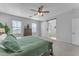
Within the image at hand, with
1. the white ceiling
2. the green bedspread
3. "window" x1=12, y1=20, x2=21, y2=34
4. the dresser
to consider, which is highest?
the white ceiling

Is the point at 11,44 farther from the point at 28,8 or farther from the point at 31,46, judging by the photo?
the point at 28,8

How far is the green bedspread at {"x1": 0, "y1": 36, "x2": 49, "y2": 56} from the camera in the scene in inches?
85.4

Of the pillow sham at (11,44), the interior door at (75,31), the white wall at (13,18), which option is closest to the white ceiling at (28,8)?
the white wall at (13,18)

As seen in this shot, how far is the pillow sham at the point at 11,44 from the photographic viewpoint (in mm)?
2150

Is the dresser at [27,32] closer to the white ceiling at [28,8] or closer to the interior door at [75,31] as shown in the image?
the white ceiling at [28,8]

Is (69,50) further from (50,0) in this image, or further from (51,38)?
(50,0)

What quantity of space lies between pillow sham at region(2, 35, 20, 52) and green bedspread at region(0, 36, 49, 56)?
70 millimetres

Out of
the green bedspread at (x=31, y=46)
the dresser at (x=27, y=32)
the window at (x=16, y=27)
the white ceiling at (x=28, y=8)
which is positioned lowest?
the green bedspread at (x=31, y=46)

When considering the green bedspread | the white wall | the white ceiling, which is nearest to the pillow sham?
the green bedspread

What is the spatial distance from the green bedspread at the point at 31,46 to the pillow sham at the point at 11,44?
0.07m

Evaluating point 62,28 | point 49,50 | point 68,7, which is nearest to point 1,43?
point 49,50

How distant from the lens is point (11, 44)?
2178 mm

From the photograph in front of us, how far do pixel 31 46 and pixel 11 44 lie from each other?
0.36 metres

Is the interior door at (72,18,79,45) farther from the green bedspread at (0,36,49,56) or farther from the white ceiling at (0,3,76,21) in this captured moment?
the green bedspread at (0,36,49,56)
